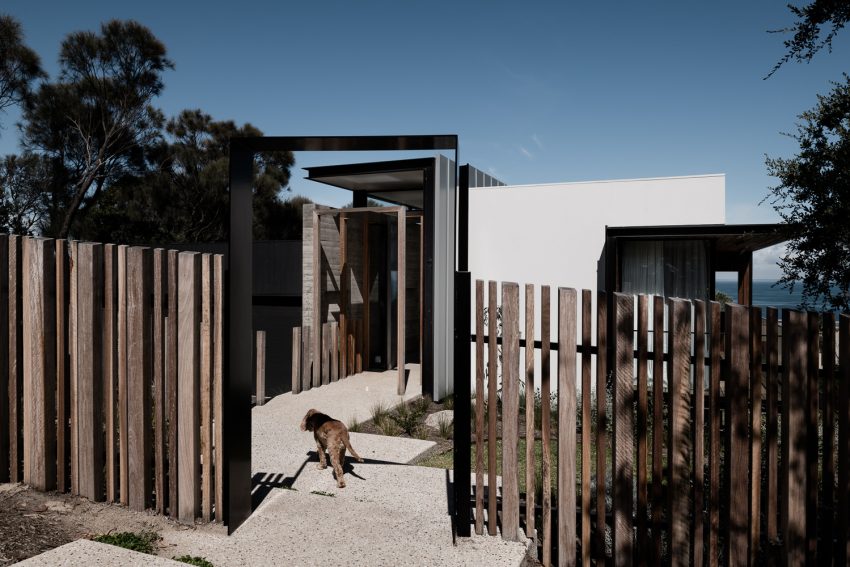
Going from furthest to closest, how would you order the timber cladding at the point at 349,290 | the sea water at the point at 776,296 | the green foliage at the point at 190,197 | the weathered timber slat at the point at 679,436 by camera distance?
the green foliage at the point at 190,197, the timber cladding at the point at 349,290, the sea water at the point at 776,296, the weathered timber slat at the point at 679,436

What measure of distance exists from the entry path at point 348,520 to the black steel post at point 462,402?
24cm

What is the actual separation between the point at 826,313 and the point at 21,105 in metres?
27.8

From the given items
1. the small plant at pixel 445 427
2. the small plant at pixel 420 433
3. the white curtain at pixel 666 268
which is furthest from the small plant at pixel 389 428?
the white curtain at pixel 666 268

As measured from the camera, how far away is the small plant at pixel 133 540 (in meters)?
3.36

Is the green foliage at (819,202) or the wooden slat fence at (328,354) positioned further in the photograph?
the wooden slat fence at (328,354)

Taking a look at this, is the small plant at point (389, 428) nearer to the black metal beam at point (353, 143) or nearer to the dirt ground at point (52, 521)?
the dirt ground at point (52, 521)

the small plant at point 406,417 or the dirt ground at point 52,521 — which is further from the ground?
the dirt ground at point 52,521

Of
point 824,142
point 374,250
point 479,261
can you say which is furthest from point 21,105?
point 824,142

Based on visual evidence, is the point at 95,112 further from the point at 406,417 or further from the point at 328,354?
the point at 406,417

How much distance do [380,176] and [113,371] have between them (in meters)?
6.41

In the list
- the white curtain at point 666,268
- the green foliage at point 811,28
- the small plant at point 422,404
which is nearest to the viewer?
the green foliage at point 811,28

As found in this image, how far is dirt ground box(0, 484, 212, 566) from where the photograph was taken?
326 cm

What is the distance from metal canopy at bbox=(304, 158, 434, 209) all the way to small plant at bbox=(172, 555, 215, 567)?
251 inches

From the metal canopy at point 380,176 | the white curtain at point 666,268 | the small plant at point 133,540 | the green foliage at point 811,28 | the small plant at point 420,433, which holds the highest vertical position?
the green foliage at point 811,28
